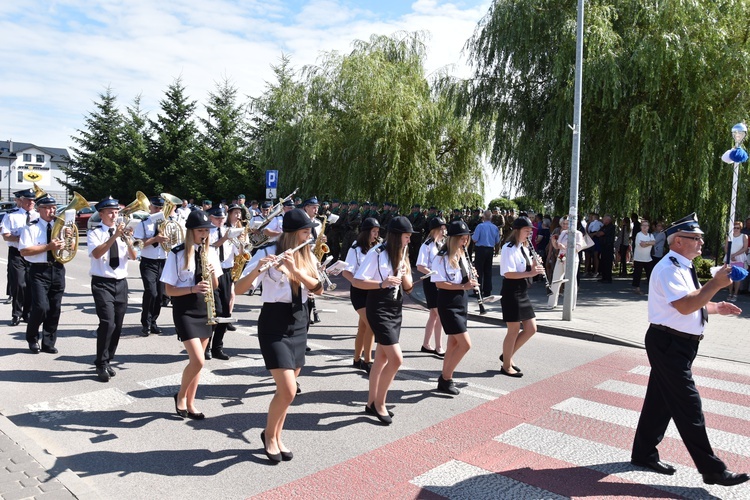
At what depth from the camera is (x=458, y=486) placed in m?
4.35

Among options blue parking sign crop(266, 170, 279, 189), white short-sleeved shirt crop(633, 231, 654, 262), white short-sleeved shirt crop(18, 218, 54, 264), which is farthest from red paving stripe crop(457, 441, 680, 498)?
blue parking sign crop(266, 170, 279, 189)

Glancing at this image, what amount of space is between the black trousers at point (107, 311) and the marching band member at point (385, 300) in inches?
119

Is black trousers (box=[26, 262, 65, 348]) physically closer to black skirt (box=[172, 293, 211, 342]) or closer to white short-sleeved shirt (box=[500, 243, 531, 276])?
black skirt (box=[172, 293, 211, 342])

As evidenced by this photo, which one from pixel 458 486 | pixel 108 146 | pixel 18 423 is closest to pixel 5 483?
pixel 18 423

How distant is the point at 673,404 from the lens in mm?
4402

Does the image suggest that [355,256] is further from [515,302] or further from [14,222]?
[14,222]

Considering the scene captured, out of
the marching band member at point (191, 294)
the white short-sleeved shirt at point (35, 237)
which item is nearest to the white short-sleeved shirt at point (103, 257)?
the white short-sleeved shirt at point (35, 237)

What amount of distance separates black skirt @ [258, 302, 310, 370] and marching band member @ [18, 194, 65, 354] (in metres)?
4.48

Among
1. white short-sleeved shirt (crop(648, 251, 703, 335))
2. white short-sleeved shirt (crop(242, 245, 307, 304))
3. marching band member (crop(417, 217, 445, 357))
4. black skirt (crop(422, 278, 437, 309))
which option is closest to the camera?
white short-sleeved shirt (crop(648, 251, 703, 335))

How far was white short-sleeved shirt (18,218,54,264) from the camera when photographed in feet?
25.3

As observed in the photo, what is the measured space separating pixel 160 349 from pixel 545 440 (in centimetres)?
545

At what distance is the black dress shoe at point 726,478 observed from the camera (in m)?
4.23

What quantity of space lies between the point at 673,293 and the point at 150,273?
24.5ft

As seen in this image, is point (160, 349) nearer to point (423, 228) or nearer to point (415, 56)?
point (423, 228)
